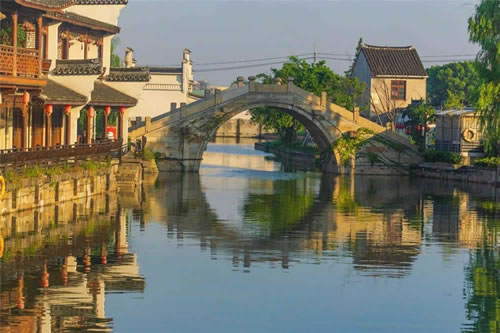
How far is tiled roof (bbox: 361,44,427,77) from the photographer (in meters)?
93.1

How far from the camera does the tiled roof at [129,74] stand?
177 ft

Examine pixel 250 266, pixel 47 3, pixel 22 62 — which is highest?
pixel 47 3

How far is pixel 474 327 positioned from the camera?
2039cm

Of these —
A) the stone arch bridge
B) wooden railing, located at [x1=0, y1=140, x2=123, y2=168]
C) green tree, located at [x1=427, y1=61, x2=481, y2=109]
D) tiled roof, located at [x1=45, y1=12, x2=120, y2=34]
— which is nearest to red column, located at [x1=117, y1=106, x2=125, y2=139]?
wooden railing, located at [x1=0, y1=140, x2=123, y2=168]

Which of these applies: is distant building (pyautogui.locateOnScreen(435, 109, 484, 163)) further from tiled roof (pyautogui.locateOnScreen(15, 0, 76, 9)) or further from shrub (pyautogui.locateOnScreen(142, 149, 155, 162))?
tiled roof (pyautogui.locateOnScreen(15, 0, 76, 9))

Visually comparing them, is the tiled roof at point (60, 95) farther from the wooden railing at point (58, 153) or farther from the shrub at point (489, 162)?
the shrub at point (489, 162)

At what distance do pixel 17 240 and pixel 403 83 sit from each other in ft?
221

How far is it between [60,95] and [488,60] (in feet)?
71.0

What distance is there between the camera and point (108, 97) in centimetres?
5094

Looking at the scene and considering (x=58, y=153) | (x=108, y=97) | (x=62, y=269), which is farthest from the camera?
(x=108, y=97)

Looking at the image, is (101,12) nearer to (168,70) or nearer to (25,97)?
(25,97)

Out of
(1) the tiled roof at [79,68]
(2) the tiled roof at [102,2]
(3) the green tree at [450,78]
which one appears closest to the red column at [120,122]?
(2) the tiled roof at [102,2]

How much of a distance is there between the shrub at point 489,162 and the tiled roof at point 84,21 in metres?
20.2

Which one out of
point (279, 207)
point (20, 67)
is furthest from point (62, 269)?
point (279, 207)
